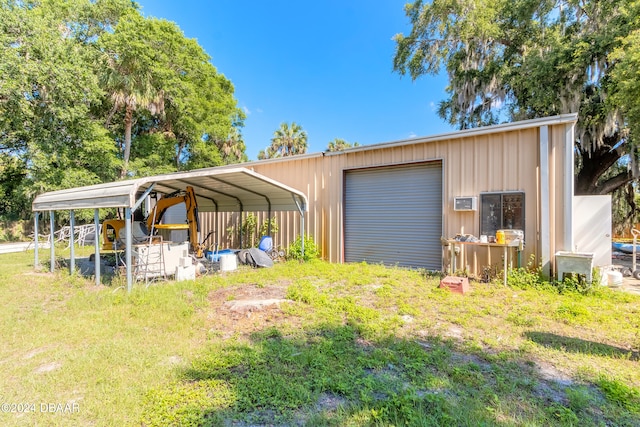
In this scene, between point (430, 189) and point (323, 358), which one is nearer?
point (323, 358)

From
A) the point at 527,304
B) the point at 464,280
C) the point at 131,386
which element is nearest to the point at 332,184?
the point at 464,280

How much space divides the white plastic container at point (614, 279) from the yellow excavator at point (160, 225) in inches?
377

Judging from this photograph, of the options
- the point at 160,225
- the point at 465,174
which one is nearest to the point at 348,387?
the point at 465,174

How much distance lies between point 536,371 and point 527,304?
7.72ft

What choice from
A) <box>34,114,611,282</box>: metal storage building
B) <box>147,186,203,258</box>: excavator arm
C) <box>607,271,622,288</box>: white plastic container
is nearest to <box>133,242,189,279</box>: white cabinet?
<box>147,186,203,258</box>: excavator arm

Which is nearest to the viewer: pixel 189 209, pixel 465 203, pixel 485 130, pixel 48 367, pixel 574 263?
pixel 48 367

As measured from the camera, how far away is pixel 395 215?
816 cm

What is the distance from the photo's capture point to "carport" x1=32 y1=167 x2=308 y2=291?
18.8ft

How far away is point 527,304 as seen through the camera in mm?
4859

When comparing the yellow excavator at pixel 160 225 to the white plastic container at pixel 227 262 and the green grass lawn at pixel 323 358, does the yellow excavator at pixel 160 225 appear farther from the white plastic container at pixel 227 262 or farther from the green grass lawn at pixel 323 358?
the green grass lawn at pixel 323 358

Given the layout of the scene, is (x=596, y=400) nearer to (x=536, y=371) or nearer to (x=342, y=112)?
(x=536, y=371)

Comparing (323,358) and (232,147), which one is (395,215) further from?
(232,147)

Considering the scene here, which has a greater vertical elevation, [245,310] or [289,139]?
[289,139]

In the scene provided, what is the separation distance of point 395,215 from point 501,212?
2.57 m
